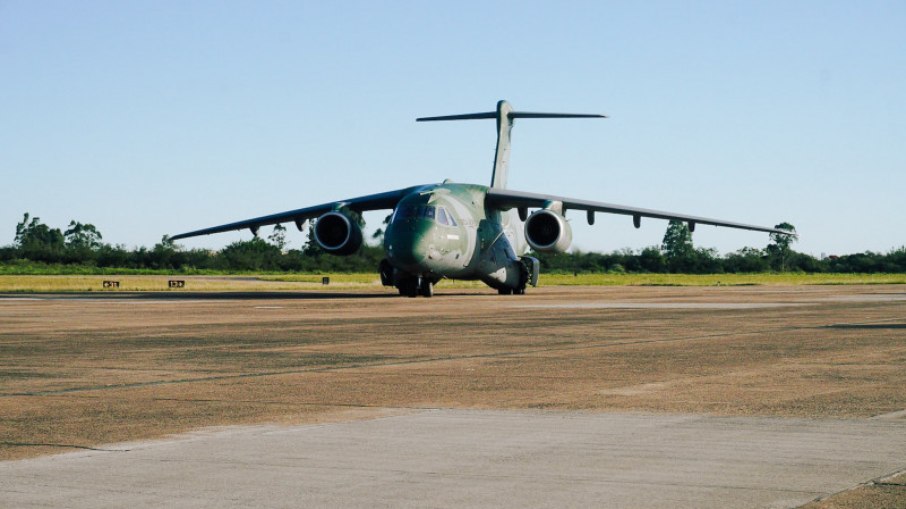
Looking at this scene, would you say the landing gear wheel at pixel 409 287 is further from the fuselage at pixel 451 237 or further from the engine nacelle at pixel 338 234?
the engine nacelle at pixel 338 234

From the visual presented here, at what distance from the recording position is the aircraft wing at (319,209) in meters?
41.9

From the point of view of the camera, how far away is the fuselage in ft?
121

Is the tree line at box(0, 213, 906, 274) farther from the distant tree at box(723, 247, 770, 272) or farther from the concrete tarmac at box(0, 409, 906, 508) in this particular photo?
the concrete tarmac at box(0, 409, 906, 508)

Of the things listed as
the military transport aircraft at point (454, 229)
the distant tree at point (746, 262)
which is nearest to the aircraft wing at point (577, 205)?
the military transport aircraft at point (454, 229)

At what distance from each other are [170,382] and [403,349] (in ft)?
16.5

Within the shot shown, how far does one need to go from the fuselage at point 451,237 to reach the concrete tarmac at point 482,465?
1085 inches

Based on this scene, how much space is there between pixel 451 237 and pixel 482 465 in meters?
30.8

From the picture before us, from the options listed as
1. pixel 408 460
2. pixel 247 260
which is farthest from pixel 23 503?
pixel 247 260

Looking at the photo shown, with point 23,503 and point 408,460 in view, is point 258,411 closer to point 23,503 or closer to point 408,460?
point 408,460

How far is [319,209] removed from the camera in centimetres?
4216

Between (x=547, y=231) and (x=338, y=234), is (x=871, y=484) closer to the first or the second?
(x=338, y=234)

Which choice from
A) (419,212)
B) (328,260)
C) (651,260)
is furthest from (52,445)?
(651,260)

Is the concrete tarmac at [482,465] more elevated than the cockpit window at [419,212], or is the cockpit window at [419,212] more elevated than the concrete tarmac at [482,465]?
the cockpit window at [419,212]

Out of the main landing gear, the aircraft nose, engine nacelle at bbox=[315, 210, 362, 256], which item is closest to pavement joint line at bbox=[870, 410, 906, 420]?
the aircraft nose
